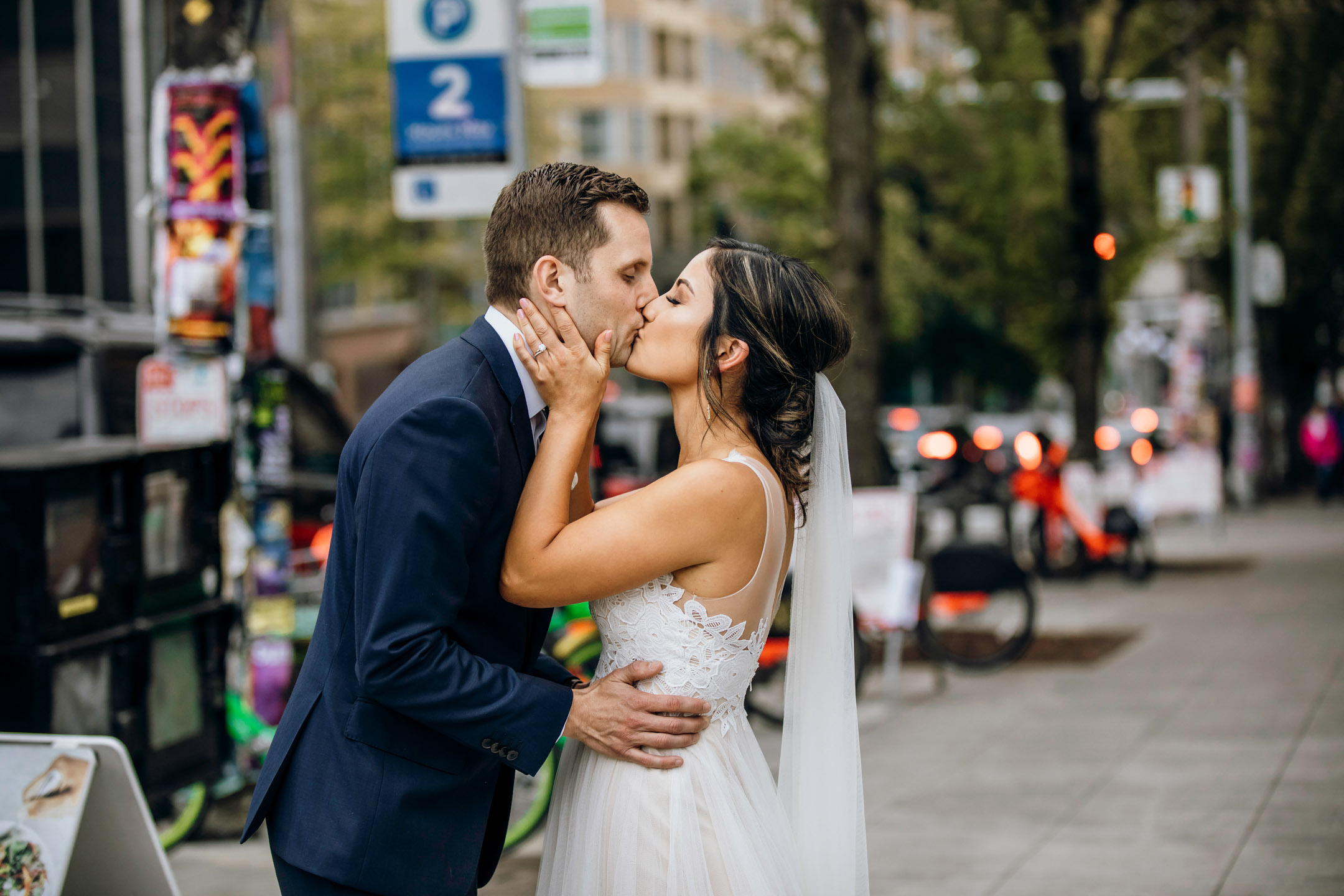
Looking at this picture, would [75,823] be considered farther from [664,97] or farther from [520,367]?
[664,97]

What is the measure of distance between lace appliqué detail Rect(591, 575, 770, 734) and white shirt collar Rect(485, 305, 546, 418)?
1.42ft

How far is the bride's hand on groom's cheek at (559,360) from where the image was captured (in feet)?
8.24

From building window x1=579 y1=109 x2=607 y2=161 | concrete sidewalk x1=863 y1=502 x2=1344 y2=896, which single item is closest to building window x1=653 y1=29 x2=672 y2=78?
building window x1=579 y1=109 x2=607 y2=161

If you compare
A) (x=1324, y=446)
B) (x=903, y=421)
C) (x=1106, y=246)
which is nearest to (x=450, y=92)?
(x=1106, y=246)

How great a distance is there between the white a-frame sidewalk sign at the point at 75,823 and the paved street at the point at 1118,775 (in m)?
1.80

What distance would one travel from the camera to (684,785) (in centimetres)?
273

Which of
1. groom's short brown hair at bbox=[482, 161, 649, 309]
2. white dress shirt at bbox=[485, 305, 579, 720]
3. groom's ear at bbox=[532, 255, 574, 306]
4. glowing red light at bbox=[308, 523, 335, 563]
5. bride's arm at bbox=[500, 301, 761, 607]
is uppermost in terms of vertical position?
groom's short brown hair at bbox=[482, 161, 649, 309]

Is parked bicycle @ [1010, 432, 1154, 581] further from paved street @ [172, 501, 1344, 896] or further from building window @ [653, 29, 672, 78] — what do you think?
building window @ [653, 29, 672, 78]

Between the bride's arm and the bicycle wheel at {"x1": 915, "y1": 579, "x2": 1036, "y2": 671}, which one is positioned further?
the bicycle wheel at {"x1": 915, "y1": 579, "x2": 1036, "y2": 671}

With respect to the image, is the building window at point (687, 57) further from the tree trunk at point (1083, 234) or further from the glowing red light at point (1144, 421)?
the tree trunk at point (1083, 234)

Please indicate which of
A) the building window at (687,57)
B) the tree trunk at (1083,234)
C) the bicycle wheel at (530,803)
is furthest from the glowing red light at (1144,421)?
the building window at (687,57)

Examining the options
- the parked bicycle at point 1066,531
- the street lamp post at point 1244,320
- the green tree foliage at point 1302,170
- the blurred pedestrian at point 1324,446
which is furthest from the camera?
the blurred pedestrian at point 1324,446

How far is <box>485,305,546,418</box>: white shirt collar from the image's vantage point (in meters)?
2.54

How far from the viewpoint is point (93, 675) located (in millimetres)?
4215
